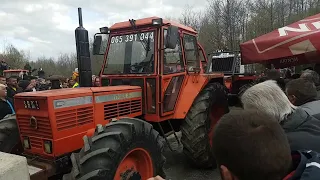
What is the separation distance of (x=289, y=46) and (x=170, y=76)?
2.31 meters

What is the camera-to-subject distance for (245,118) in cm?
123

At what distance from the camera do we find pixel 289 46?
5496 millimetres

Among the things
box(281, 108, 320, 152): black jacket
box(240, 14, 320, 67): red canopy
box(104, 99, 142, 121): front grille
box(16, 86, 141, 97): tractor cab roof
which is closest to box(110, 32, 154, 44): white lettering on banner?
box(16, 86, 141, 97): tractor cab roof

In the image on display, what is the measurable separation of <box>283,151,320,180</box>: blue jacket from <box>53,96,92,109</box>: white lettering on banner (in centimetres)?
267

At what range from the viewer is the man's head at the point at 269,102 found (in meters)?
2.14

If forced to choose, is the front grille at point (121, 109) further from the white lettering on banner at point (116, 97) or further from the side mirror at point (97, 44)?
the side mirror at point (97, 44)

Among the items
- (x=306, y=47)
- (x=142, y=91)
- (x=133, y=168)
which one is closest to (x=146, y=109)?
(x=142, y=91)

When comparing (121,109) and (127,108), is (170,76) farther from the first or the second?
(121,109)

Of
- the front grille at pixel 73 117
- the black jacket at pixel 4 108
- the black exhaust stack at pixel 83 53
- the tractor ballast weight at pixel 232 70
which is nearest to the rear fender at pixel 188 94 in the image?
the black exhaust stack at pixel 83 53

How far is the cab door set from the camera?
4750 mm

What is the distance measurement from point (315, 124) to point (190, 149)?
3100 millimetres

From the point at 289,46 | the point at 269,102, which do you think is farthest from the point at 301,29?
the point at 269,102

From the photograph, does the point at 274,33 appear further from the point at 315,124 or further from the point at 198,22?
the point at 198,22

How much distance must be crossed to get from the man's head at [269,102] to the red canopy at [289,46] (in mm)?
3558
